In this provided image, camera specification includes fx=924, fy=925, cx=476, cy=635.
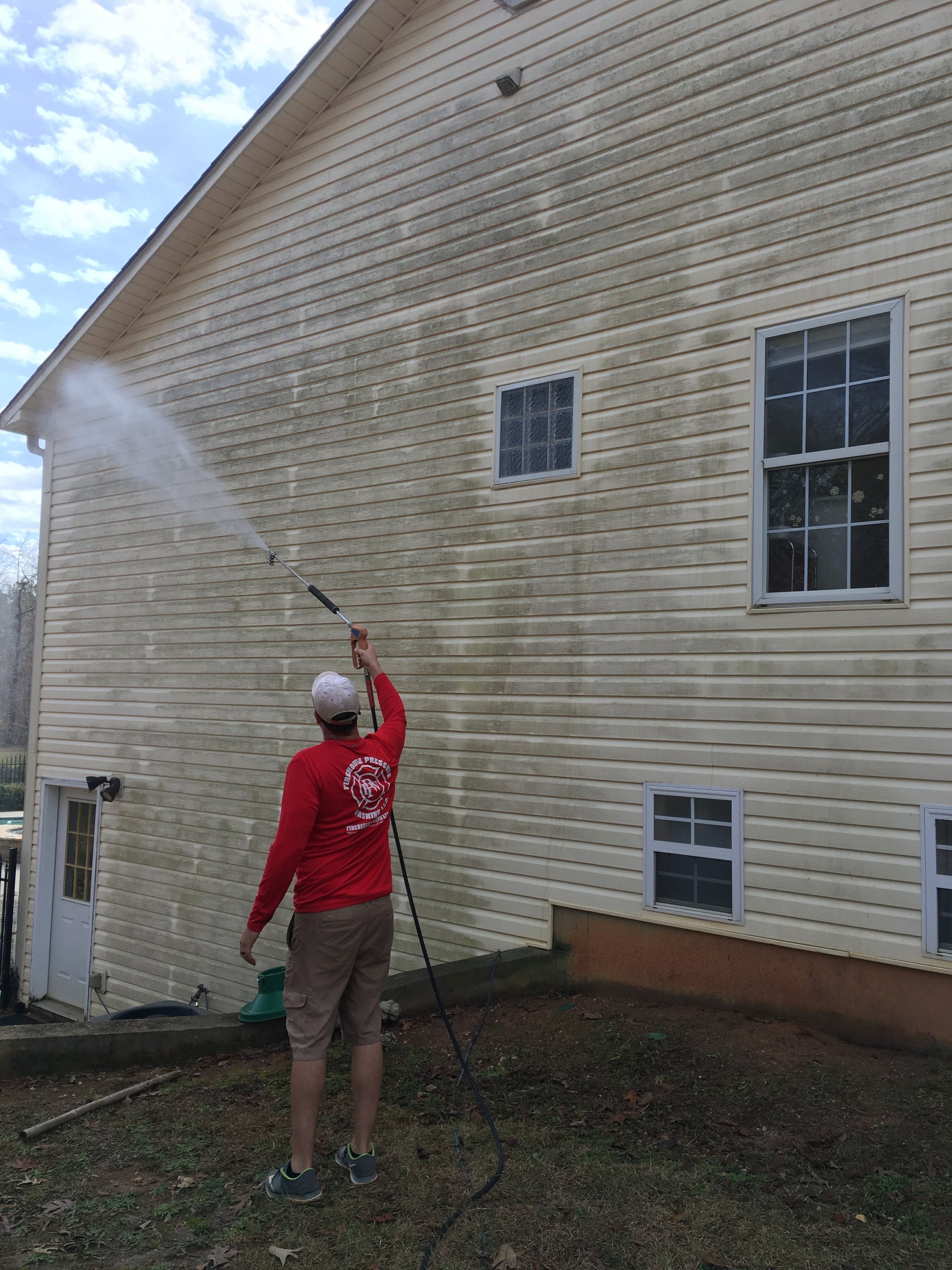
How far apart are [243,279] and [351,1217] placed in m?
8.83

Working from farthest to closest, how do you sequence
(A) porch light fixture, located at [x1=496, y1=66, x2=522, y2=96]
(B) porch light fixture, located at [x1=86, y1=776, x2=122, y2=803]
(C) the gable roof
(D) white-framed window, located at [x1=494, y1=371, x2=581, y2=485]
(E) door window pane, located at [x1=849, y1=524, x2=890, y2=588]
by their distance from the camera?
(B) porch light fixture, located at [x1=86, y1=776, x2=122, y2=803] < (C) the gable roof < (A) porch light fixture, located at [x1=496, y1=66, x2=522, y2=96] < (D) white-framed window, located at [x1=494, y1=371, x2=581, y2=485] < (E) door window pane, located at [x1=849, y1=524, x2=890, y2=588]

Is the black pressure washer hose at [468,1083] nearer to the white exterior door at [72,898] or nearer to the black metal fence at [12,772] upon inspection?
the white exterior door at [72,898]

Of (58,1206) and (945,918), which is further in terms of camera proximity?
(945,918)

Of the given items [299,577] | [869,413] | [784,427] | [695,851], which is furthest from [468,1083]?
[869,413]

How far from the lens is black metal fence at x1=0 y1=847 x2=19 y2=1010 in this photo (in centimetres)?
1172

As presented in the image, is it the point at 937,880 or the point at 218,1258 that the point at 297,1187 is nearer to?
the point at 218,1258

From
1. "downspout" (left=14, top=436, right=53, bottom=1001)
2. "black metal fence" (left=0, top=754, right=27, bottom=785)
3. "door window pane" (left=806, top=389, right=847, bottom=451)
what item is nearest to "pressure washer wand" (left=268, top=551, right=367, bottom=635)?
"door window pane" (left=806, top=389, right=847, bottom=451)

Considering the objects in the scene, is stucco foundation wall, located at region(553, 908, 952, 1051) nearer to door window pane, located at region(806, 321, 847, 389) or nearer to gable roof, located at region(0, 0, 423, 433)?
door window pane, located at region(806, 321, 847, 389)

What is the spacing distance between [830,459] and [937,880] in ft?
8.07

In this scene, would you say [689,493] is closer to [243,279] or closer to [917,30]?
[917,30]

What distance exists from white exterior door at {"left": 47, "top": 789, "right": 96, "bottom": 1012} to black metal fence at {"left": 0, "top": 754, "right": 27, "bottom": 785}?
29066 millimetres

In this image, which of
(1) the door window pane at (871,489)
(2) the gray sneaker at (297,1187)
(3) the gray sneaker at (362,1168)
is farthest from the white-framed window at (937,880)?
(2) the gray sneaker at (297,1187)

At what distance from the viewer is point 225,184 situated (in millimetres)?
9562

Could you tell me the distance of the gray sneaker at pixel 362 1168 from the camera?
3.73m
